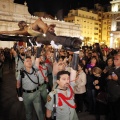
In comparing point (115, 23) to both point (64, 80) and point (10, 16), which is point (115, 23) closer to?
point (10, 16)

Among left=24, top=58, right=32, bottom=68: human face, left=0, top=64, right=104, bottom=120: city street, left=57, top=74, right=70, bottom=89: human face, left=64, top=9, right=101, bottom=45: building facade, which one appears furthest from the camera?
left=64, top=9, right=101, bottom=45: building facade

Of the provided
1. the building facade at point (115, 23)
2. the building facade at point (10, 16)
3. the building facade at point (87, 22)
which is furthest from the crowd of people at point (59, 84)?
the building facade at point (87, 22)

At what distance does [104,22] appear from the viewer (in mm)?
79375

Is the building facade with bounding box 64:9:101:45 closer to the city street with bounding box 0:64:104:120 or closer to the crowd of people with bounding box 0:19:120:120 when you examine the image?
the city street with bounding box 0:64:104:120

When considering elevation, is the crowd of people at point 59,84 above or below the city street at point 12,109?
above

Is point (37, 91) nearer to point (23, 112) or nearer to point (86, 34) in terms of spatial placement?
point (23, 112)

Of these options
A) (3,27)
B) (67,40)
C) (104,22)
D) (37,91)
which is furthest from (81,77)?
(104,22)

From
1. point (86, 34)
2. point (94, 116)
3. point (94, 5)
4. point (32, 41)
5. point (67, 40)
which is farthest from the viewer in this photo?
point (94, 5)

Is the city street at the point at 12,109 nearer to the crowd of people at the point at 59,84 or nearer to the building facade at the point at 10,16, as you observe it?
the crowd of people at the point at 59,84

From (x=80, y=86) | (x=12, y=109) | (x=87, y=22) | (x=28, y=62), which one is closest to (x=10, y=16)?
(x=12, y=109)

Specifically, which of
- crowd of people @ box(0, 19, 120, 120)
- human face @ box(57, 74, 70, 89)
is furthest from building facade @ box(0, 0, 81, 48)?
human face @ box(57, 74, 70, 89)

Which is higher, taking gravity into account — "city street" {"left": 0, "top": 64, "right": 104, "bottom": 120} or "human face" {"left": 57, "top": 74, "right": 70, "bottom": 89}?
"human face" {"left": 57, "top": 74, "right": 70, "bottom": 89}

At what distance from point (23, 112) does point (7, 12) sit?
127 ft

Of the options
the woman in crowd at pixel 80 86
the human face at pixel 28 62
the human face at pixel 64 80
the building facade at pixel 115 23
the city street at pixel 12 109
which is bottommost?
the city street at pixel 12 109
